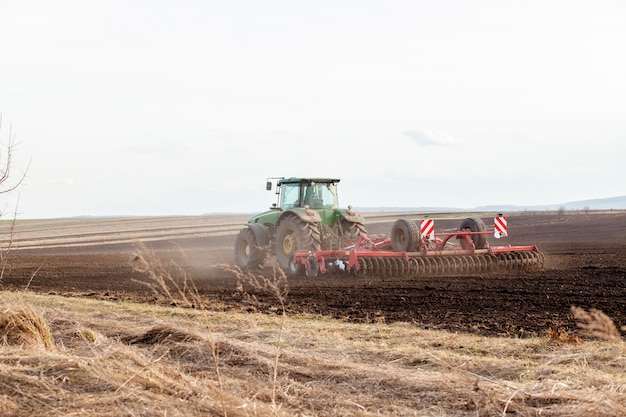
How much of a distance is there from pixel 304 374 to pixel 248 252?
14.1m

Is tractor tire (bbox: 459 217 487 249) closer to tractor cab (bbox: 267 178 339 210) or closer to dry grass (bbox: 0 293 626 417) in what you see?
tractor cab (bbox: 267 178 339 210)

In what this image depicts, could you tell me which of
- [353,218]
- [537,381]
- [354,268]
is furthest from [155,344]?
[353,218]

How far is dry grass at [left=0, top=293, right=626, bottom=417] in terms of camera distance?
5430mm

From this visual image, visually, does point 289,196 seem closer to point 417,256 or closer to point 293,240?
point 293,240

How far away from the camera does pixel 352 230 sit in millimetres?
19094

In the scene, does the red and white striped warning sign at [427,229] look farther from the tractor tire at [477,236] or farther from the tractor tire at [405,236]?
the tractor tire at [477,236]

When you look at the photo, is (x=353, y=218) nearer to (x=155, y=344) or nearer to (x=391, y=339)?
(x=391, y=339)

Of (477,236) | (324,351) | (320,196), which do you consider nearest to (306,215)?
(320,196)

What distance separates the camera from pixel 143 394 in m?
5.63

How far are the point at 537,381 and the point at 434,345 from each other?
89.7 inches

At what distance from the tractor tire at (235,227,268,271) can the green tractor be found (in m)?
0.04

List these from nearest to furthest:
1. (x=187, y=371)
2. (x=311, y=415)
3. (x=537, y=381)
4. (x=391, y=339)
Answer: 1. (x=311, y=415)
2. (x=537, y=381)
3. (x=187, y=371)
4. (x=391, y=339)

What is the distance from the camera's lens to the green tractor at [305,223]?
18344mm

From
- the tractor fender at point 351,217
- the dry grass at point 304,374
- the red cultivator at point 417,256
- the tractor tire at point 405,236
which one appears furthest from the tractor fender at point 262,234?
the dry grass at point 304,374
